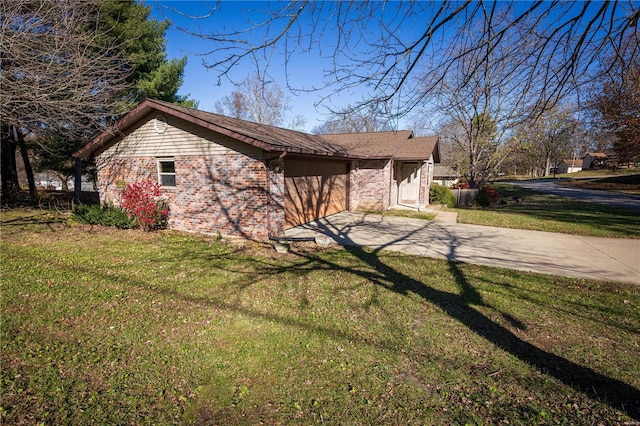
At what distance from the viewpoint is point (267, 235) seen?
28.6 ft

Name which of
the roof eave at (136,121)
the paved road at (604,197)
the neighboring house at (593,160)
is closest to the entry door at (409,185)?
the paved road at (604,197)

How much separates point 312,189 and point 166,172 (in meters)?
5.14

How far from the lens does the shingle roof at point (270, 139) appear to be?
328 inches

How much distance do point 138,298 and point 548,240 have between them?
35.9ft

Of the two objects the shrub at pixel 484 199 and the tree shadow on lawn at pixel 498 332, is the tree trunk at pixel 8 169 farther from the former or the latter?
the shrub at pixel 484 199

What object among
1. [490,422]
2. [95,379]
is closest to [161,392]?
[95,379]

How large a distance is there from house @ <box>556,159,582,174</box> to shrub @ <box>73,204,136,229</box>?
10155cm

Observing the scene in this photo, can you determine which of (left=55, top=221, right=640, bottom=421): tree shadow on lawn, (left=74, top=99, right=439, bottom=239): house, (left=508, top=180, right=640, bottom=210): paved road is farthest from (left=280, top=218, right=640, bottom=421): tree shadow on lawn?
(left=508, top=180, right=640, bottom=210): paved road

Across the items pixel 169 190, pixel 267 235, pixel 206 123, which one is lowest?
pixel 267 235

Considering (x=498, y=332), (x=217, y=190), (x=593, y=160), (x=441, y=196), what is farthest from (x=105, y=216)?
(x=593, y=160)

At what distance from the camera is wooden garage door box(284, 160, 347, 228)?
34.1 feet

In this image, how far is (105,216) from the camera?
10.1 m

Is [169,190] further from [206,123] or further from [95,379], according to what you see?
[95,379]

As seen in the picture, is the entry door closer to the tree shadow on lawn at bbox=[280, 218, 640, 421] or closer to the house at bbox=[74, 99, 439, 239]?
the house at bbox=[74, 99, 439, 239]
